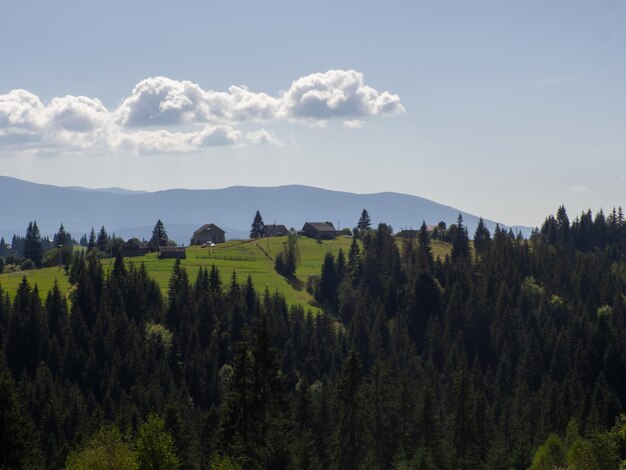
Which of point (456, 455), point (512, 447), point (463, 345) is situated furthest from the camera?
point (463, 345)

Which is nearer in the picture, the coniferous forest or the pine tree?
the coniferous forest

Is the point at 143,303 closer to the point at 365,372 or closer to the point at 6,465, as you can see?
the point at 365,372

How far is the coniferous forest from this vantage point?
74.2 metres

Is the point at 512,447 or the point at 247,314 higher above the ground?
the point at 247,314

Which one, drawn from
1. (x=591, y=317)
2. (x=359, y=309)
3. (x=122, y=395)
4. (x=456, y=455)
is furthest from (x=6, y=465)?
(x=591, y=317)

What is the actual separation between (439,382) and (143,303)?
65474 millimetres

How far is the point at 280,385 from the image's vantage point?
2943 inches

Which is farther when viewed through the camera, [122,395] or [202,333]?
[202,333]

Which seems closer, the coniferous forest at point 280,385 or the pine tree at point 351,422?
the coniferous forest at point 280,385

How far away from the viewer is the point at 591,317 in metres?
199

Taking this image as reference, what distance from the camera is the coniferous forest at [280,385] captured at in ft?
244

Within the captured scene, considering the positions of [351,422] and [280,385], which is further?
[351,422]

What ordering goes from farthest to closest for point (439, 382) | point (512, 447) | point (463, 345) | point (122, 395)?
point (463, 345) < point (439, 382) < point (122, 395) < point (512, 447)

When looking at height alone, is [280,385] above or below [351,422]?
above
